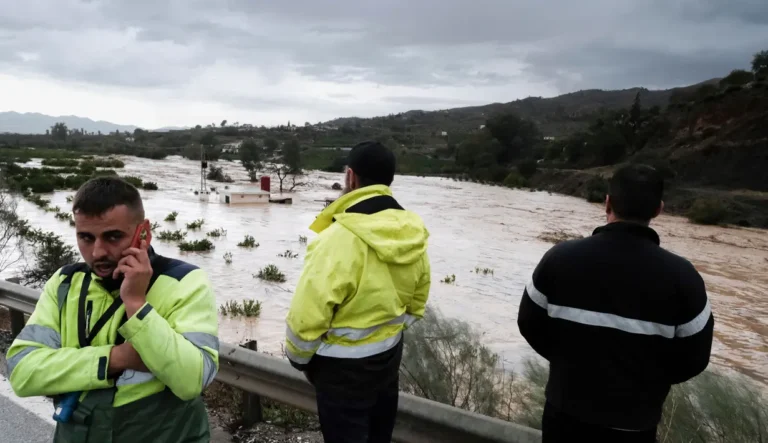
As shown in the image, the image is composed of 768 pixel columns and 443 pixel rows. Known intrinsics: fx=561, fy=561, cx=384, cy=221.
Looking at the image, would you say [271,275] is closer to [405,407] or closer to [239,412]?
[239,412]

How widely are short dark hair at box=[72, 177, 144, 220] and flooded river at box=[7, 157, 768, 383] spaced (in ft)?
22.7

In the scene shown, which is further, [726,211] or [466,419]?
[726,211]

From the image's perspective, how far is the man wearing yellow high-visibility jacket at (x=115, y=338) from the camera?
1.90m

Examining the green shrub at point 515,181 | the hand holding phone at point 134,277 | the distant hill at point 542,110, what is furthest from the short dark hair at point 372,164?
the distant hill at point 542,110

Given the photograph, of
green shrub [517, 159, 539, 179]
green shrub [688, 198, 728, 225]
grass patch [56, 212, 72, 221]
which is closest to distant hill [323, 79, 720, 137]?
green shrub [517, 159, 539, 179]

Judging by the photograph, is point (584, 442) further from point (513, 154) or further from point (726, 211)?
point (513, 154)

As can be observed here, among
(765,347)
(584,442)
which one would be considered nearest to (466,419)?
(584,442)

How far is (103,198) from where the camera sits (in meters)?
2.01

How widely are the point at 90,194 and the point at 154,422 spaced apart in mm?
858

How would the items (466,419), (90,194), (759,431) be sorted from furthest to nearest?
(759,431)
(466,419)
(90,194)

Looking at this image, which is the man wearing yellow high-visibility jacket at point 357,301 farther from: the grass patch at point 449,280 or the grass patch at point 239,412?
the grass patch at point 449,280

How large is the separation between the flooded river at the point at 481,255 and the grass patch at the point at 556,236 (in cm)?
42

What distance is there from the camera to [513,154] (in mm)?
69688

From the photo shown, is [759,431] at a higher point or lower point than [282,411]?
higher
